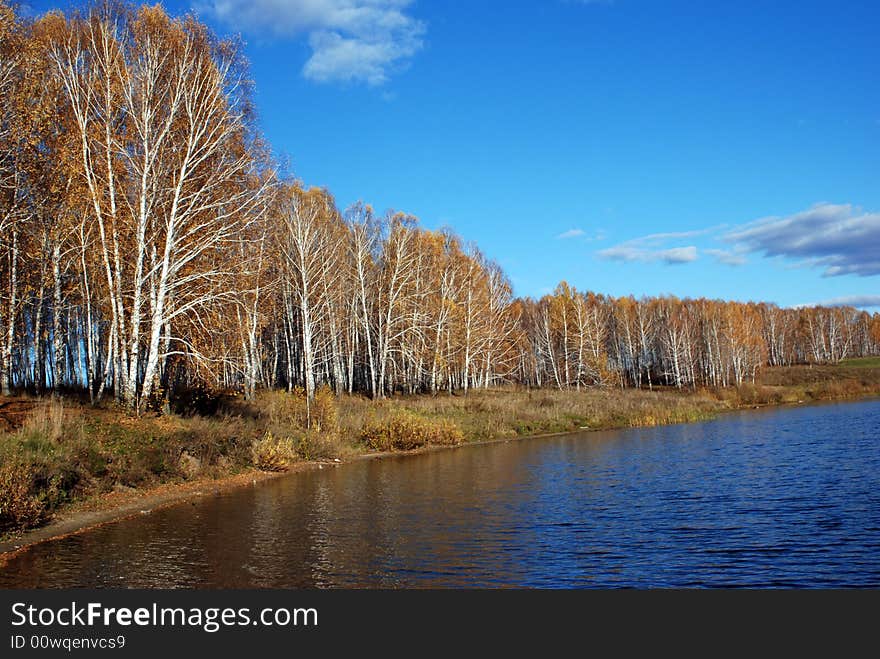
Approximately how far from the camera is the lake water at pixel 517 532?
38.4 feet

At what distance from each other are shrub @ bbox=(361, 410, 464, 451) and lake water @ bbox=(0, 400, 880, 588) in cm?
780

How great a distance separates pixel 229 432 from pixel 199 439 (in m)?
2.11

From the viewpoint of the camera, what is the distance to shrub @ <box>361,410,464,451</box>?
3553 centimetres

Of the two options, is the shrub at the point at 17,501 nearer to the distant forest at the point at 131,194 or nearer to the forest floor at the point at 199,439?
the forest floor at the point at 199,439

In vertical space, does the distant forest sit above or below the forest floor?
above

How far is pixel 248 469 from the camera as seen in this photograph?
84.8 ft

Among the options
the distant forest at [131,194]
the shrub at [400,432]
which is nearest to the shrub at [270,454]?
the distant forest at [131,194]

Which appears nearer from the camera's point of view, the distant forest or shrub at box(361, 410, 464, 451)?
the distant forest

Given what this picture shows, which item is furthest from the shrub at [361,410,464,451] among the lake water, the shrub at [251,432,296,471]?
the shrub at [251,432,296,471]

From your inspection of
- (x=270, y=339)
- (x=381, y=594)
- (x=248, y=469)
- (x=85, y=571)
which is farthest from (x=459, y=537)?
(x=270, y=339)

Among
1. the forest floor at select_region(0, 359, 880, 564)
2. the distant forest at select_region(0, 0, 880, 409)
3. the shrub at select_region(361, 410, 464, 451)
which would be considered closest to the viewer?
the forest floor at select_region(0, 359, 880, 564)

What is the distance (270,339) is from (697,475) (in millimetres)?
42789

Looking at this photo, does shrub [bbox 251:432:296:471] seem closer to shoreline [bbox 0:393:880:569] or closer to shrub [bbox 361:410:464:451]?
shoreline [bbox 0:393:880:569]

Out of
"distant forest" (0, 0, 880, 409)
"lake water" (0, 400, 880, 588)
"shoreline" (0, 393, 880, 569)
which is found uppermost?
"distant forest" (0, 0, 880, 409)
